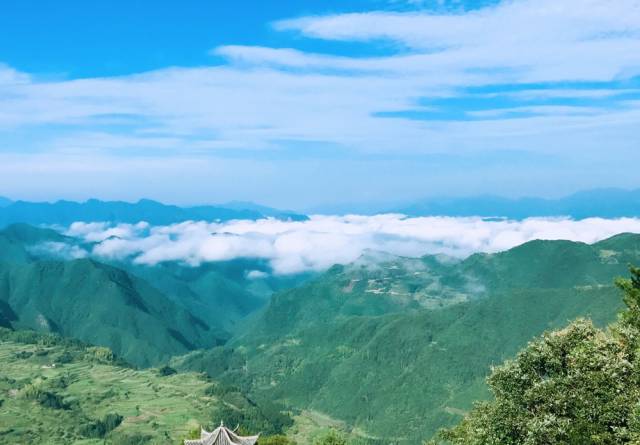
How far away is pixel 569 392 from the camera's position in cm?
6266

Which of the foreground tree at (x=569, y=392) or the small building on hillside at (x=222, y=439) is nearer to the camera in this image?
the foreground tree at (x=569, y=392)

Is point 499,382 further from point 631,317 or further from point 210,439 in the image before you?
point 210,439

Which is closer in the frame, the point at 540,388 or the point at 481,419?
the point at 540,388

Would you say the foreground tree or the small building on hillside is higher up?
the foreground tree

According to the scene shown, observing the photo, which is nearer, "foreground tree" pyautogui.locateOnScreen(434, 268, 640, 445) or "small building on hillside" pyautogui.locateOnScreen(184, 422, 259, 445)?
"foreground tree" pyautogui.locateOnScreen(434, 268, 640, 445)

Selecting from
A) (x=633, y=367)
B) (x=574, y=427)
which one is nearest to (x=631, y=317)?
(x=633, y=367)

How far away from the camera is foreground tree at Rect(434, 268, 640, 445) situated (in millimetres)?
59031

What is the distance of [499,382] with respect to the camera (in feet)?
228

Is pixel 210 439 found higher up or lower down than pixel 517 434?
lower down

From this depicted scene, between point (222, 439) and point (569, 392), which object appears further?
point (222, 439)

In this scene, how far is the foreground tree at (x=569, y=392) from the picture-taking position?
59.0 m

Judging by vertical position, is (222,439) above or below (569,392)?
below

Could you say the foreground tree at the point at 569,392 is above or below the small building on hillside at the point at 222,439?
above

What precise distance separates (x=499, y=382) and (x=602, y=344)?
39.8 ft
